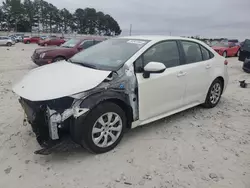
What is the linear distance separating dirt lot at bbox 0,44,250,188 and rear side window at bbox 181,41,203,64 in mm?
1121

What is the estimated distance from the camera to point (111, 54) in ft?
12.1

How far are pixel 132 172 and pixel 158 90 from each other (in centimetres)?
130

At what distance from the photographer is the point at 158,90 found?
3535 mm

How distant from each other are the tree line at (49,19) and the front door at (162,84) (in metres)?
87.2

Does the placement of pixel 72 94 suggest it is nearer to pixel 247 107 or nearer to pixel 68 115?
pixel 68 115

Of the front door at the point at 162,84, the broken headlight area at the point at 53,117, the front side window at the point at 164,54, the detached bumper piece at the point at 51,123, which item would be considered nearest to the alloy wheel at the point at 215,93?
the front door at the point at 162,84

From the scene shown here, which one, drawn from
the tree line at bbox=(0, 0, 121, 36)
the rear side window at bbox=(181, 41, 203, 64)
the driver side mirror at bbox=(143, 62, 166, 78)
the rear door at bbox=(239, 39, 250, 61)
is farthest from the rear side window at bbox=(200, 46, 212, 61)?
the tree line at bbox=(0, 0, 121, 36)

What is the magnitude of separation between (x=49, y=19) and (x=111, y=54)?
96959mm

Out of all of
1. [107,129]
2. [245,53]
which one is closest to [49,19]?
[245,53]

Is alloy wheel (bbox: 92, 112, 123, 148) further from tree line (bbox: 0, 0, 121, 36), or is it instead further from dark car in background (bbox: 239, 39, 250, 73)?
tree line (bbox: 0, 0, 121, 36)

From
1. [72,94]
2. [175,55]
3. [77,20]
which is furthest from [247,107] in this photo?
[77,20]

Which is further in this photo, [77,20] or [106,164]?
[77,20]

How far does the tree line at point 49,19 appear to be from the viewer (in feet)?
267

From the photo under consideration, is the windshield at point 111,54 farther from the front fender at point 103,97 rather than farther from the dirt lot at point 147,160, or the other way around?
the dirt lot at point 147,160
